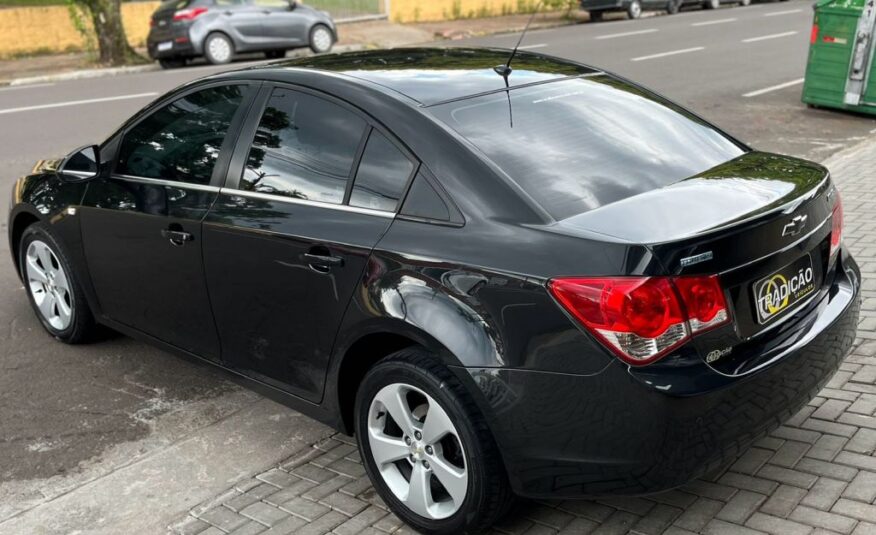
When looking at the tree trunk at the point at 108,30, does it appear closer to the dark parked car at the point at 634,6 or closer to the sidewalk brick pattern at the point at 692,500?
the dark parked car at the point at 634,6

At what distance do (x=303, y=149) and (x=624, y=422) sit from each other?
63.7 inches

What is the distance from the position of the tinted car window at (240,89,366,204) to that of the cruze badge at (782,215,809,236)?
4.87ft

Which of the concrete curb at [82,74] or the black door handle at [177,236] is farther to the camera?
the concrete curb at [82,74]

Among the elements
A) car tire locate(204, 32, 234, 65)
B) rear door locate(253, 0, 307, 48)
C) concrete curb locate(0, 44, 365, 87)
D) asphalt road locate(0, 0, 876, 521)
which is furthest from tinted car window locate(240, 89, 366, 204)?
rear door locate(253, 0, 307, 48)

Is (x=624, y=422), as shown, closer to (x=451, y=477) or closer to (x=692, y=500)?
(x=451, y=477)

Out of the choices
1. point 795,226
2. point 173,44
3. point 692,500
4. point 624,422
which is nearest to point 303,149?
point 624,422

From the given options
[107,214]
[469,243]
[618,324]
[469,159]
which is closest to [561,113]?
[469,159]

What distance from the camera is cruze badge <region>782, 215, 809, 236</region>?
304cm

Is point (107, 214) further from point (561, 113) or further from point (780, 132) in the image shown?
point (780, 132)

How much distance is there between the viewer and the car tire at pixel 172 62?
65.4ft

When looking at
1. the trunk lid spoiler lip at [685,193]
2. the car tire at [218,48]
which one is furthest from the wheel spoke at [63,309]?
the car tire at [218,48]

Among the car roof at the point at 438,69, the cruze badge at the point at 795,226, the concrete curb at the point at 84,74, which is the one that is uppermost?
the car roof at the point at 438,69

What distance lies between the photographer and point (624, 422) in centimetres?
272

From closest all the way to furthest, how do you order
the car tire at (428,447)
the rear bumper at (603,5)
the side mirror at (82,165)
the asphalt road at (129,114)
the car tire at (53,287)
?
the car tire at (428,447)
the asphalt road at (129,114)
the side mirror at (82,165)
the car tire at (53,287)
the rear bumper at (603,5)
